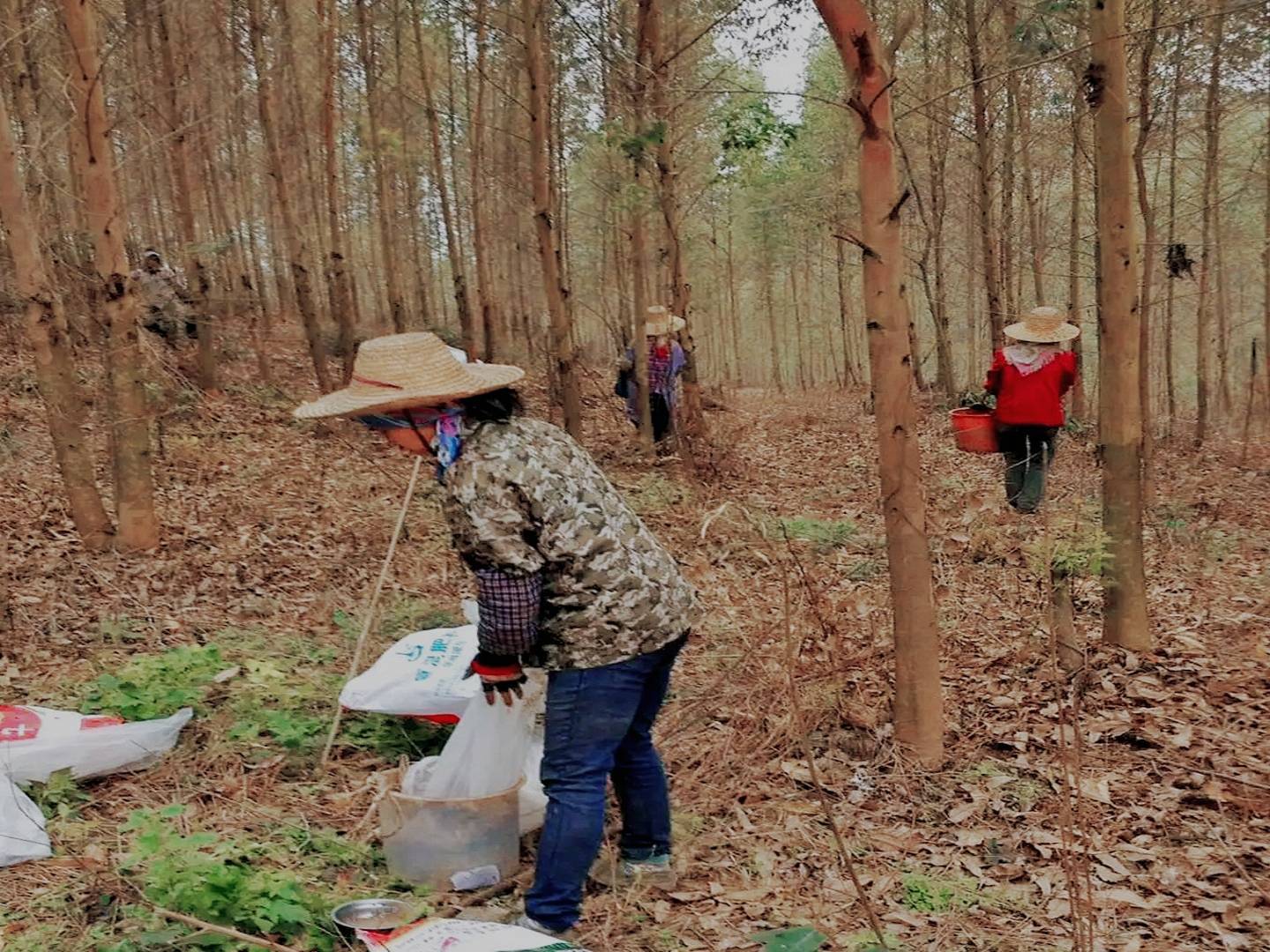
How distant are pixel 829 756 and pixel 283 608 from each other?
3564 millimetres

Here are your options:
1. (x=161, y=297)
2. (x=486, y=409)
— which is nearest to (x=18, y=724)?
(x=486, y=409)

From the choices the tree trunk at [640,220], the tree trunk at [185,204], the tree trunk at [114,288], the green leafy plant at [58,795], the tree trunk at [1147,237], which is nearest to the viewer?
the green leafy plant at [58,795]

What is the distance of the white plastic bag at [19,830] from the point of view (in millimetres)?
3018

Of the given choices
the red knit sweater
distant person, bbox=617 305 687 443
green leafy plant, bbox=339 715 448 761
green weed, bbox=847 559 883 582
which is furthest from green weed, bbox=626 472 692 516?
green leafy plant, bbox=339 715 448 761

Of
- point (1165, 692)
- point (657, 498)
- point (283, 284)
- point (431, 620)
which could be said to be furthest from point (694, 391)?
point (283, 284)

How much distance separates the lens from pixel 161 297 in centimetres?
1216

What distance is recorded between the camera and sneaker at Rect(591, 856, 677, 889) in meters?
3.06

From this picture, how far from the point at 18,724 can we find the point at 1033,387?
21.0 feet

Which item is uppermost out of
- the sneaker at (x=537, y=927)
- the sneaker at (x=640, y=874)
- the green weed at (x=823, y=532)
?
the green weed at (x=823, y=532)

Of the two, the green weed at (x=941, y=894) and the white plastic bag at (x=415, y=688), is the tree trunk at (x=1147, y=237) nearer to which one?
the green weed at (x=941, y=894)

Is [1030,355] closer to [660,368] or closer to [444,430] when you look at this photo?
[660,368]

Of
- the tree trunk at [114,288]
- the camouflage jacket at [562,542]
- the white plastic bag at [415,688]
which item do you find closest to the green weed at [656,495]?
the tree trunk at [114,288]

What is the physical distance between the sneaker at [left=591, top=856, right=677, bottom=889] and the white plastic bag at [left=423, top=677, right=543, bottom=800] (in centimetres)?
41

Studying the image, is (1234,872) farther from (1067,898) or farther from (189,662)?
(189,662)
